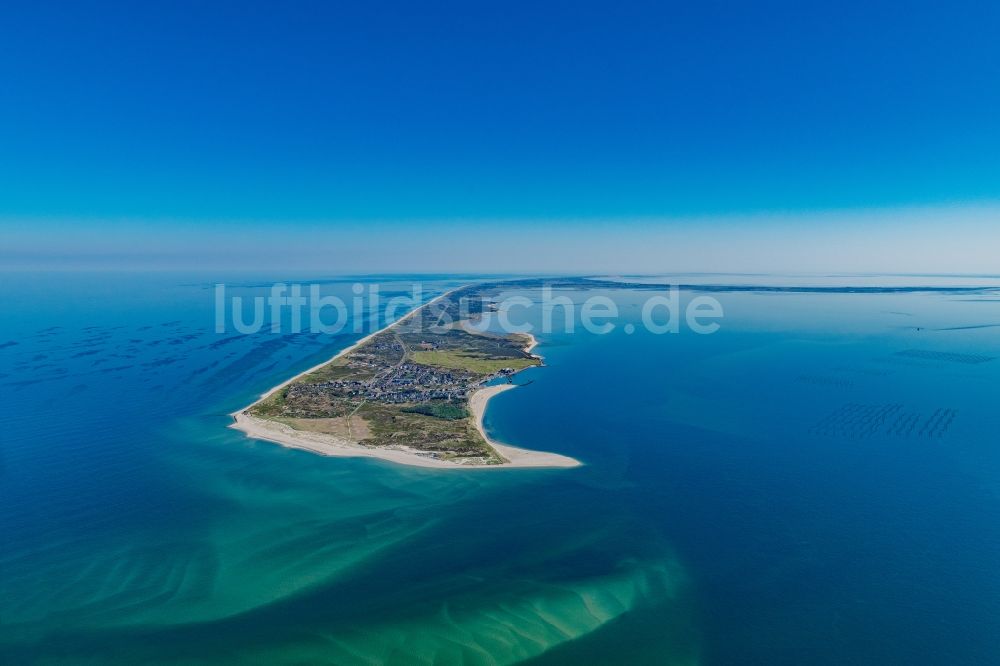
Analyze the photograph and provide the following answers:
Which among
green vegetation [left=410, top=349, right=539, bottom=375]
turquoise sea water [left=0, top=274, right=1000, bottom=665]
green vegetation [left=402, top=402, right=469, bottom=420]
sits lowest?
turquoise sea water [left=0, top=274, right=1000, bottom=665]

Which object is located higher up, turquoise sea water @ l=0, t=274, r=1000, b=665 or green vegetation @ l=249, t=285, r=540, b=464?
green vegetation @ l=249, t=285, r=540, b=464

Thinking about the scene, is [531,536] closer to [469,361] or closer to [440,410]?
[440,410]

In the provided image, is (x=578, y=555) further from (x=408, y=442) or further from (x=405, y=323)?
(x=405, y=323)

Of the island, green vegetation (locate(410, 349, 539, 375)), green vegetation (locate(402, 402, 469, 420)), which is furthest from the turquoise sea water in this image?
green vegetation (locate(410, 349, 539, 375))

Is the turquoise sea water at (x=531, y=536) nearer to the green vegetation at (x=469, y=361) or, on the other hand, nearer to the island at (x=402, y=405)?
the island at (x=402, y=405)

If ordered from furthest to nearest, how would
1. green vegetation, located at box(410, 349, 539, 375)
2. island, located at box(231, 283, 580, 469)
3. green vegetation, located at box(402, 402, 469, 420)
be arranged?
green vegetation, located at box(410, 349, 539, 375) < green vegetation, located at box(402, 402, 469, 420) < island, located at box(231, 283, 580, 469)

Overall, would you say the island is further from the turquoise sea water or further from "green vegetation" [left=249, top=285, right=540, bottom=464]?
the turquoise sea water
